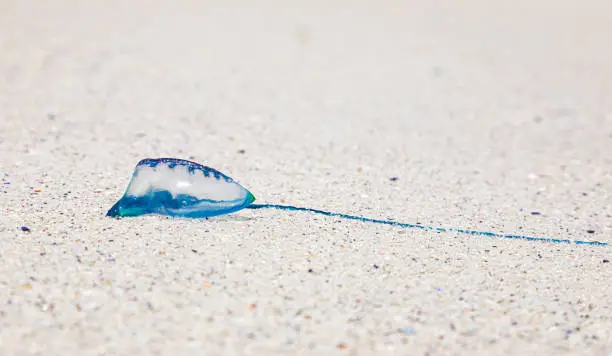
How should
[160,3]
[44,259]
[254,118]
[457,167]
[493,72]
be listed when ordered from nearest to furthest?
[44,259]
[457,167]
[254,118]
[493,72]
[160,3]

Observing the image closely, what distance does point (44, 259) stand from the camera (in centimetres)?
196

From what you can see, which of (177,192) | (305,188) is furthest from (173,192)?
(305,188)

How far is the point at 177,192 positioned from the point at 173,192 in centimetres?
1

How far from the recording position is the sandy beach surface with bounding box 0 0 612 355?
68.9 inches

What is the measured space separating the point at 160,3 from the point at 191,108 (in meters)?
3.87

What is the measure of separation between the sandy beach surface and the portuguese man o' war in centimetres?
6

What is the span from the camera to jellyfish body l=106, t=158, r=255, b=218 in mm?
2287

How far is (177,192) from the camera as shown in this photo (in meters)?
2.29

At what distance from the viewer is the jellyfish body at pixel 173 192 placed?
90.0 inches

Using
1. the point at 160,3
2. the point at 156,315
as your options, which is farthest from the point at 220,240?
the point at 160,3

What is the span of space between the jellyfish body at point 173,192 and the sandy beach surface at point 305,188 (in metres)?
0.06

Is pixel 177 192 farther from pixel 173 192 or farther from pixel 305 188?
pixel 305 188

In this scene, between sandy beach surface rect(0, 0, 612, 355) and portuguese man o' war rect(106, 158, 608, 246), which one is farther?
portuguese man o' war rect(106, 158, 608, 246)

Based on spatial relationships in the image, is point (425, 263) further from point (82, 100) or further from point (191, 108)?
point (82, 100)
